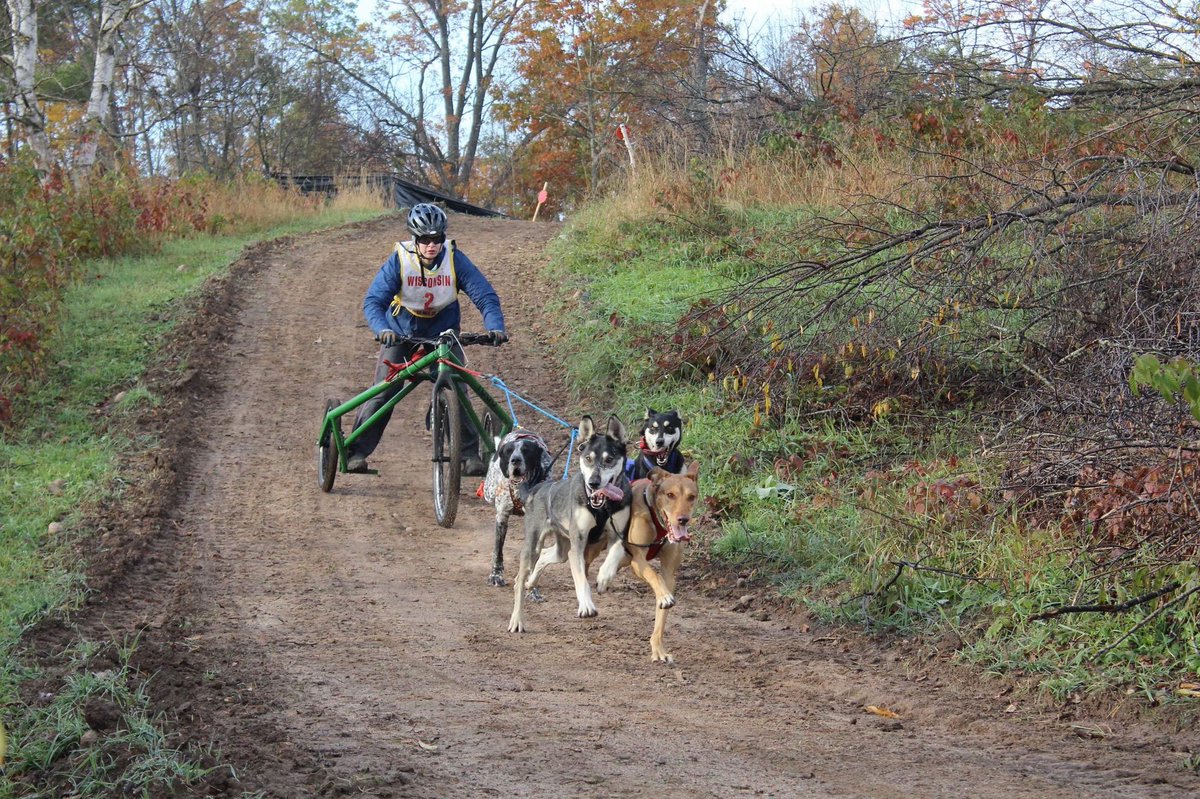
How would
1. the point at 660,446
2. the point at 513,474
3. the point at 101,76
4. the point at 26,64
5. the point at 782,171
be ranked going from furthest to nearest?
the point at 101,76 < the point at 26,64 < the point at 782,171 < the point at 513,474 < the point at 660,446

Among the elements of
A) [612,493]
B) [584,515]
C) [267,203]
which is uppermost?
[267,203]

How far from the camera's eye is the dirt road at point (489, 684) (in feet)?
14.4

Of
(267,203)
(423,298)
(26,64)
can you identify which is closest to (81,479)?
(423,298)

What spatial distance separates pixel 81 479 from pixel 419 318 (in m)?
3.07

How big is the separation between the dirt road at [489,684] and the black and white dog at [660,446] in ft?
2.89

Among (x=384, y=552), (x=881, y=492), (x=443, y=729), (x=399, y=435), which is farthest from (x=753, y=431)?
(x=443, y=729)

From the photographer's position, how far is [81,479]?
368 inches

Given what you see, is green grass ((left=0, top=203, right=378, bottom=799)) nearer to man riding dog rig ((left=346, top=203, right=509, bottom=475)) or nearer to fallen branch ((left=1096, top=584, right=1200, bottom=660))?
man riding dog rig ((left=346, top=203, right=509, bottom=475))

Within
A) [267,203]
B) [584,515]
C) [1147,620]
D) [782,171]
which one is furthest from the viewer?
[267,203]

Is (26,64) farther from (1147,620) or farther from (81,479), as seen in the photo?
(1147,620)

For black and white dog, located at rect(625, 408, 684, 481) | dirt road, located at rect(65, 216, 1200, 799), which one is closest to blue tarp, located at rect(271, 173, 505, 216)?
dirt road, located at rect(65, 216, 1200, 799)

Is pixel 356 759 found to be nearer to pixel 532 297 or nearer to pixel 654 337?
pixel 654 337

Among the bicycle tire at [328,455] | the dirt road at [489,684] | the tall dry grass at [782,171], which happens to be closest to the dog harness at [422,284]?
the bicycle tire at [328,455]

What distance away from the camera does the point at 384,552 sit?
824 cm
